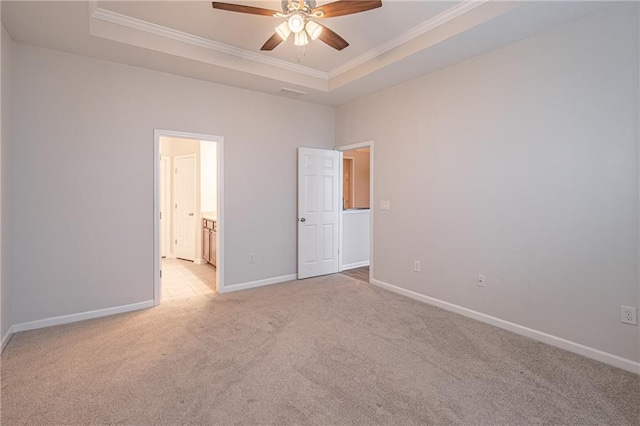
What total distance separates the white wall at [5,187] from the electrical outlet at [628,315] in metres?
4.84

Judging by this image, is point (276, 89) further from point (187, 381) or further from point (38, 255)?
point (187, 381)

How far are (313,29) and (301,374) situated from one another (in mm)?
2647

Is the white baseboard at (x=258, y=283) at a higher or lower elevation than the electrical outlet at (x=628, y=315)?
lower

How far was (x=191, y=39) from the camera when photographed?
10.7 ft

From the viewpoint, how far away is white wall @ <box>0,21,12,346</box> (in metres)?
2.64

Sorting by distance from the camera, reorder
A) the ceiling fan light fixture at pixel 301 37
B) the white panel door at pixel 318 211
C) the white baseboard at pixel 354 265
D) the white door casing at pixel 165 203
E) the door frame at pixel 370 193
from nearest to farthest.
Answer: the ceiling fan light fixture at pixel 301 37 → the door frame at pixel 370 193 → the white panel door at pixel 318 211 → the white baseboard at pixel 354 265 → the white door casing at pixel 165 203

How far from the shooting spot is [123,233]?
3492mm

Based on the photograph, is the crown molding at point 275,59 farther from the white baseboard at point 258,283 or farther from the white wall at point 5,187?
the white baseboard at point 258,283

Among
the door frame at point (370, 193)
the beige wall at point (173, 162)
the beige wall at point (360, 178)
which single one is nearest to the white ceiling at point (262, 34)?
the door frame at point (370, 193)

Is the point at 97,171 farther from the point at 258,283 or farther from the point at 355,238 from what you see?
the point at 355,238

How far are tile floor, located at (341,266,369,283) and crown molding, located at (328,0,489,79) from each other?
9.59ft

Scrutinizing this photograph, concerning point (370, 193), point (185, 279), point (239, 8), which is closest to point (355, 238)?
point (370, 193)

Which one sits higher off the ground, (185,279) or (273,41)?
(273,41)

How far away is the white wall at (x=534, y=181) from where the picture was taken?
238 centimetres
